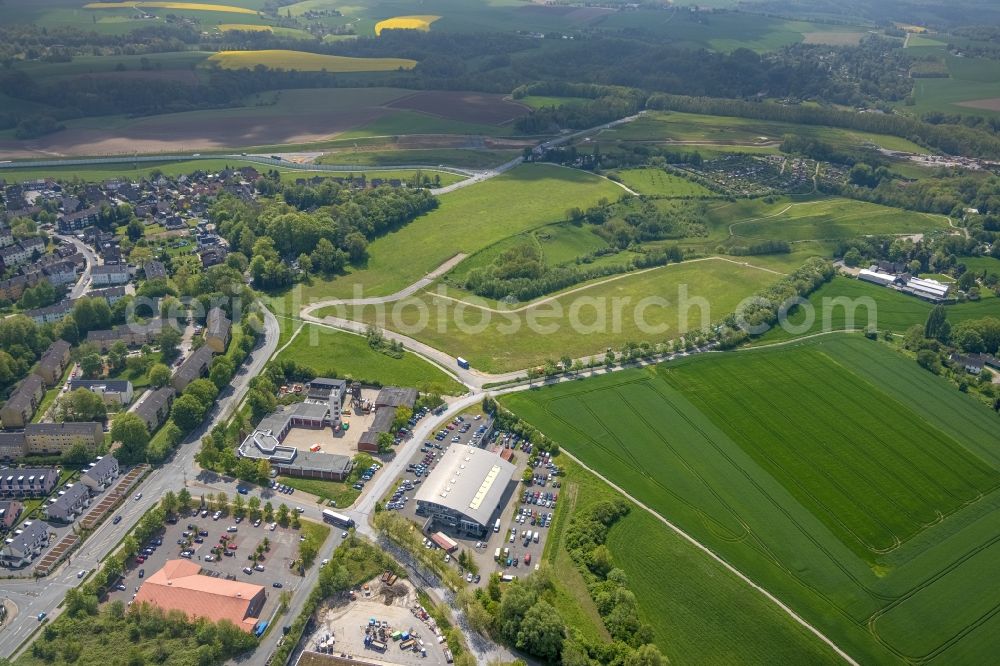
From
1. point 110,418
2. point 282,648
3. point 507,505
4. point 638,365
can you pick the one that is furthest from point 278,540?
point 638,365

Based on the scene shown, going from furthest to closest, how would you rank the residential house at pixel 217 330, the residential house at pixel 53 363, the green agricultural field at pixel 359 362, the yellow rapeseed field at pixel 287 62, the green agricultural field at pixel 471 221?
the yellow rapeseed field at pixel 287 62 < the green agricultural field at pixel 471 221 < the residential house at pixel 217 330 < the green agricultural field at pixel 359 362 < the residential house at pixel 53 363

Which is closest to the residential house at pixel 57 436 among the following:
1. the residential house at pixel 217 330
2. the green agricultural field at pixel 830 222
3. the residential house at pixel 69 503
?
the residential house at pixel 69 503

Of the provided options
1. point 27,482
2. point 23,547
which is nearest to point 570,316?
point 27,482

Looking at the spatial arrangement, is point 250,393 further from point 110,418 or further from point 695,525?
point 695,525

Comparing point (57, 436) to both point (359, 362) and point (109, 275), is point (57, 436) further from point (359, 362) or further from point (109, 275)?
point (109, 275)

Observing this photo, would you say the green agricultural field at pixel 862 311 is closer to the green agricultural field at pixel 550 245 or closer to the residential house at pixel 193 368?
the green agricultural field at pixel 550 245

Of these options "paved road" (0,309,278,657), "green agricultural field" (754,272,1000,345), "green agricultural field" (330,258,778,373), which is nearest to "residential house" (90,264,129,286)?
"green agricultural field" (330,258,778,373)
